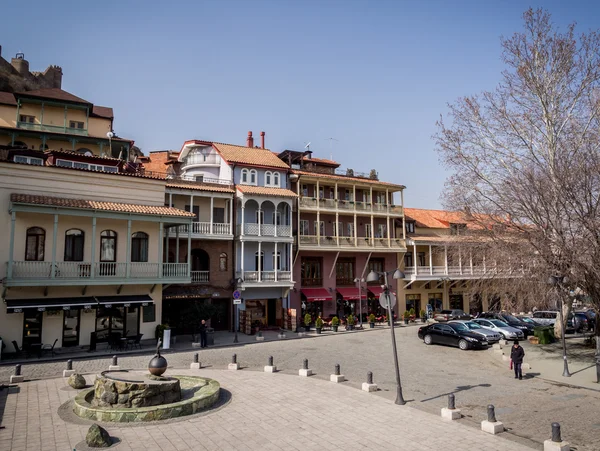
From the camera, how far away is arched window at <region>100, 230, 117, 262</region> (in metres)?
23.9

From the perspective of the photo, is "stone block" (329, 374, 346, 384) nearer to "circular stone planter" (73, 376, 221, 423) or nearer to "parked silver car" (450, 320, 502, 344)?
"circular stone planter" (73, 376, 221, 423)

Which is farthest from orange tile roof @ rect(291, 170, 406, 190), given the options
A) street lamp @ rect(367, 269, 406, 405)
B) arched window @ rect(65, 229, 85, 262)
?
street lamp @ rect(367, 269, 406, 405)

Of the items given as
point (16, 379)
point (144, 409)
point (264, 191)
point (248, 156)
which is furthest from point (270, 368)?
point (248, 156)

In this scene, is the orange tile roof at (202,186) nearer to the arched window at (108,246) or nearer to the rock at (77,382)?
the arched window at (108,246)

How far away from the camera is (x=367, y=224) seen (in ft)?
128

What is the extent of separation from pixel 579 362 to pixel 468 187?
1014cm

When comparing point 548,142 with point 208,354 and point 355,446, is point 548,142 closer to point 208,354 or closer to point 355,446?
point 355,446

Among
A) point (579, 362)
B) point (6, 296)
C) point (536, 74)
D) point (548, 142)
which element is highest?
point (536, 74)

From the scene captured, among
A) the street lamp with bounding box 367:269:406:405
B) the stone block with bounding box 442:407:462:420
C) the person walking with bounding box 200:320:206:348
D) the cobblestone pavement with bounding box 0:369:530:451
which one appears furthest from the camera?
the person walking with bounding box 200:320:206:348

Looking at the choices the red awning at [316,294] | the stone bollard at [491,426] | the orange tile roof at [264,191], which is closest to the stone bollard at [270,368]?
the stone bollard at [491,426]

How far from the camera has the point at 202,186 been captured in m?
30.4

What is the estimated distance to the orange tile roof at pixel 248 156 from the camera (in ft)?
109

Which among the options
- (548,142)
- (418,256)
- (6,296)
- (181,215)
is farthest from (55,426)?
(418,256)

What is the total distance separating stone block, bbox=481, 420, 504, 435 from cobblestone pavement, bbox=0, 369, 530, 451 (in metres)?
0.19
